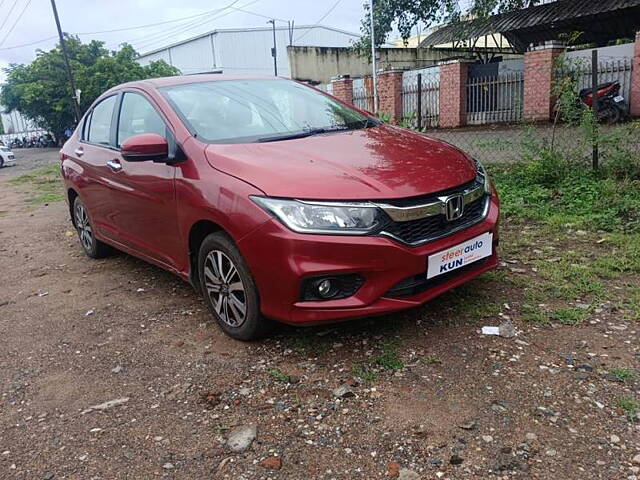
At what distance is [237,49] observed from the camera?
131 feet

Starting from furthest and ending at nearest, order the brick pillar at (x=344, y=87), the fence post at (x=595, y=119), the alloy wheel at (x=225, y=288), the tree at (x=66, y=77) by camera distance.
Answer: the tree at (x=66, y=77)
the brick pillar at (x=344, y=87)
the fence post at (x=595, y=119)
the alloy wheel at (x=225, y=288)

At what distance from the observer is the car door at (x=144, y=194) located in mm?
3586

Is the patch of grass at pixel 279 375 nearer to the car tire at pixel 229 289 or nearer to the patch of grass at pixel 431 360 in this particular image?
the car tire at pixel 229 289

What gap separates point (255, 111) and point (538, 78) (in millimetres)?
12042

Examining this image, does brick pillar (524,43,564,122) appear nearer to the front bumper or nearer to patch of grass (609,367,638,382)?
patch of grass (609,367,638,382)

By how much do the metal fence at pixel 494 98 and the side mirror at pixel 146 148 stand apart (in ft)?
42.3

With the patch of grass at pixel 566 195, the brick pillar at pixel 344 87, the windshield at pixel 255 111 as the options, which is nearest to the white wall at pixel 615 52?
the brick pillar at pixel 344 87

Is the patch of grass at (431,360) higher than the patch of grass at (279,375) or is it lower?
higher

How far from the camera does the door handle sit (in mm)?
4141

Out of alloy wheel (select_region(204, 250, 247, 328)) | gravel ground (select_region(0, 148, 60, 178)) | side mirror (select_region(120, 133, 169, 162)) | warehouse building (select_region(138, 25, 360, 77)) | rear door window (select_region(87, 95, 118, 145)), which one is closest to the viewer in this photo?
alloy wheel (select_region(204, 250, 247, 328))

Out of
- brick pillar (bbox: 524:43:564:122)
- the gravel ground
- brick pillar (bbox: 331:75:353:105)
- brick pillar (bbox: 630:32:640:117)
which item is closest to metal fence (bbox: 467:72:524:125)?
brick pillar (bbox: 524:43:564:122)

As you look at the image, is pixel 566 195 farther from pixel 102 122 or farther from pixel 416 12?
pixel 416 12

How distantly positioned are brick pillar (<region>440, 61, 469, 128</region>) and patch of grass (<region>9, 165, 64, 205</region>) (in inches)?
422

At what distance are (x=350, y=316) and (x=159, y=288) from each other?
218 centimetres
